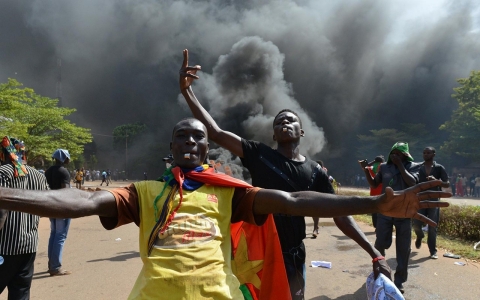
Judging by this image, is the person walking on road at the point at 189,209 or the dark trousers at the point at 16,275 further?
the dark trousers at the point at 16,275

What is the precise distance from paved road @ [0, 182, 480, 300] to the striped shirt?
45.3 inches

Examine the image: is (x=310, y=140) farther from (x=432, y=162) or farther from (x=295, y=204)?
(x=295, y=204)

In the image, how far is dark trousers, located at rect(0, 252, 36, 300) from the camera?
9.32 feet

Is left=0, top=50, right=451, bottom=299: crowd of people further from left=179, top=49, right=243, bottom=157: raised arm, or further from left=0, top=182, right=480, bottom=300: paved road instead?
left=0, top=182, right=480, bottom=300: paved road

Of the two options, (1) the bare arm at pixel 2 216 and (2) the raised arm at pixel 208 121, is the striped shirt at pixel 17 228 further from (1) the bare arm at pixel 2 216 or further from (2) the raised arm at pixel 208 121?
(2) the raised arm at pixel 208 121

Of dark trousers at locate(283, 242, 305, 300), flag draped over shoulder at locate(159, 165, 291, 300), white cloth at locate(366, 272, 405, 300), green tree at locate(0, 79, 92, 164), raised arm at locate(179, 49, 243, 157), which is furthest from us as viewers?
green tree at locate(0, 79, 92, 164)

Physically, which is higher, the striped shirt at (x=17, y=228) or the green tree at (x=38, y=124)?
the green tree at (x=38, y=124)

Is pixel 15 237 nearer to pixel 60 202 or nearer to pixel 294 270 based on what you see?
pixel 60 202

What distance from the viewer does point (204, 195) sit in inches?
64.3

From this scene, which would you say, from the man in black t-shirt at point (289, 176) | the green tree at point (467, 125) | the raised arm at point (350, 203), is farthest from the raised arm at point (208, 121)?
the green tree at point (467, 125)

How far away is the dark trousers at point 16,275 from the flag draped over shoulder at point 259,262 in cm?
191

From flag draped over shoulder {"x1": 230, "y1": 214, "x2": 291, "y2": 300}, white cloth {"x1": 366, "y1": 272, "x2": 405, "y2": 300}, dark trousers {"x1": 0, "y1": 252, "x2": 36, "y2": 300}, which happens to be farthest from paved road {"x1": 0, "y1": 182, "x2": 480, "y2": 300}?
flag draped over shoulder {"x1": 230, "y1": 214, "x2": 291, "y2": 300}

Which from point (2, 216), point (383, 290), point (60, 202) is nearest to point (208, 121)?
point (60, 202)

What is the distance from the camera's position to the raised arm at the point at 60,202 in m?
1.37
